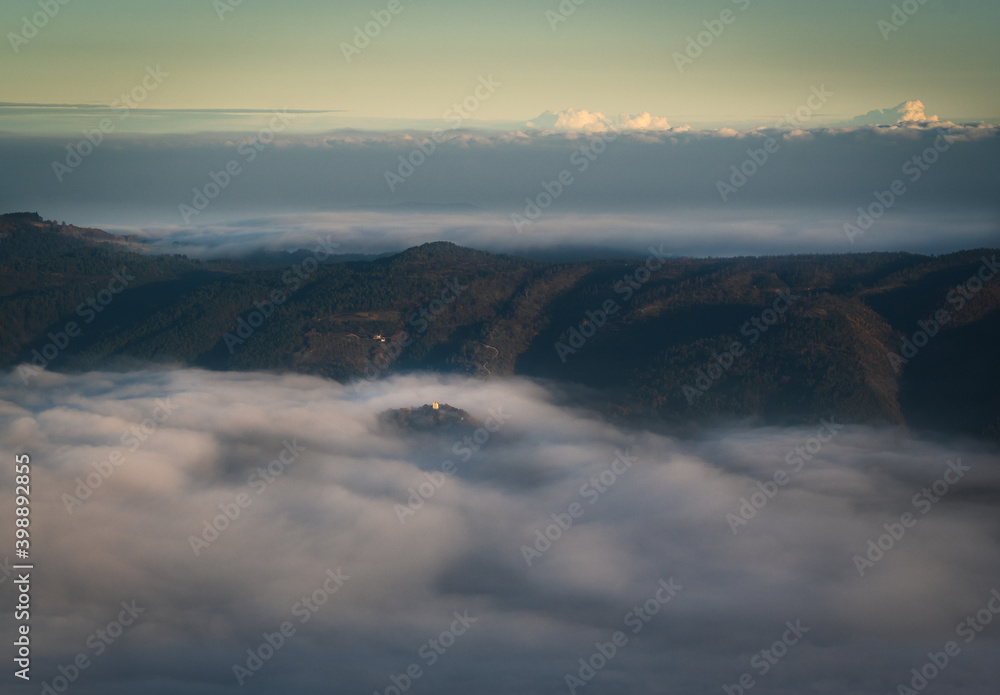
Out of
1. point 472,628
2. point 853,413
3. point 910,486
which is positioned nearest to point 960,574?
point 910,486

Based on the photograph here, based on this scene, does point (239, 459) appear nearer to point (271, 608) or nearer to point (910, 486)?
point (271, 608)

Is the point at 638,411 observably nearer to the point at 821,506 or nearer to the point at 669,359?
the point at 669,359

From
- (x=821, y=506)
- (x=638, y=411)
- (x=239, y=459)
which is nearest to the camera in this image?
(x=821, y=506)

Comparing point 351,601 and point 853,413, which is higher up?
point 853,413

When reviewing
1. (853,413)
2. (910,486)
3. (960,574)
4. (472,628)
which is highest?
(853,413)

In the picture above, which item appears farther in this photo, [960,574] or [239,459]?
[239,459]

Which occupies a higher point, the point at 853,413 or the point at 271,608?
the point at 853,413

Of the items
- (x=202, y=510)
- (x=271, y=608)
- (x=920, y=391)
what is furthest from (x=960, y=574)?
(x=202, y=510)

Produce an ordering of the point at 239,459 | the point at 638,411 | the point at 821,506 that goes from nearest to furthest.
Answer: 1. the point at 821,506
2. the point at 239,459
3. the point at 638,411

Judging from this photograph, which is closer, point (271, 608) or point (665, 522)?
point (271, 608)
